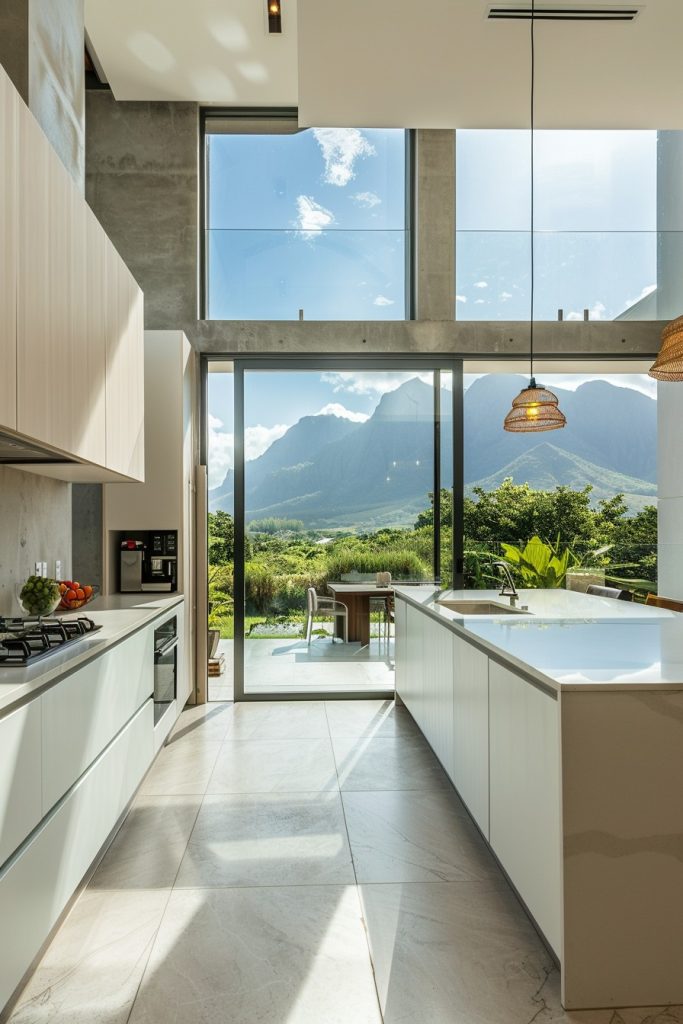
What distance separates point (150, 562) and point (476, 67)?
3.30 m

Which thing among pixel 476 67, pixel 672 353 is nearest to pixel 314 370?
pixel 476 67

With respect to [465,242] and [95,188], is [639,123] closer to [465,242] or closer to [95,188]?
[465,242]

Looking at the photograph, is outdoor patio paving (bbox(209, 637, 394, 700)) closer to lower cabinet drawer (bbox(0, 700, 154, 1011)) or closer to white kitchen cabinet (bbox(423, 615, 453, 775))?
white kitchen cabinet (bbox(423, 615, 453, 775))

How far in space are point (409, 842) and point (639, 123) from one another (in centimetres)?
369

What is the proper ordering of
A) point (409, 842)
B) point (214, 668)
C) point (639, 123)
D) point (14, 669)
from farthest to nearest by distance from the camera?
point (214, 668), point (639, 123), point (409, 842), point (14, 669)

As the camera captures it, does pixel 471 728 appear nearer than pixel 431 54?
Yes

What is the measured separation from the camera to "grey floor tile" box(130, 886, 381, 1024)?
1.82 m

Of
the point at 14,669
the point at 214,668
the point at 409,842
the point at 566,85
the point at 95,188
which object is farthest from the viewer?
the point at 214,668

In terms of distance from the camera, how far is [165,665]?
3.88 metres

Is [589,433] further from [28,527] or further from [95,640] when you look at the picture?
[95,640]

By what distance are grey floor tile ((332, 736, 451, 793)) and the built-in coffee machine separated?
1.48 metres

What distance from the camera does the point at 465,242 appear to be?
5410mm

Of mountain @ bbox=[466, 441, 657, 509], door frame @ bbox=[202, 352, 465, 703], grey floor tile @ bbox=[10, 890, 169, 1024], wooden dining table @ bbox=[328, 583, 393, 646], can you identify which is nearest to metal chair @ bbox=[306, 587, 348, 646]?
wooden dining table @ bbox=[328, 583, 393, 646]

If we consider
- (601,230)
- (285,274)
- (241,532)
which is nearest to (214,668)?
(241,532)
